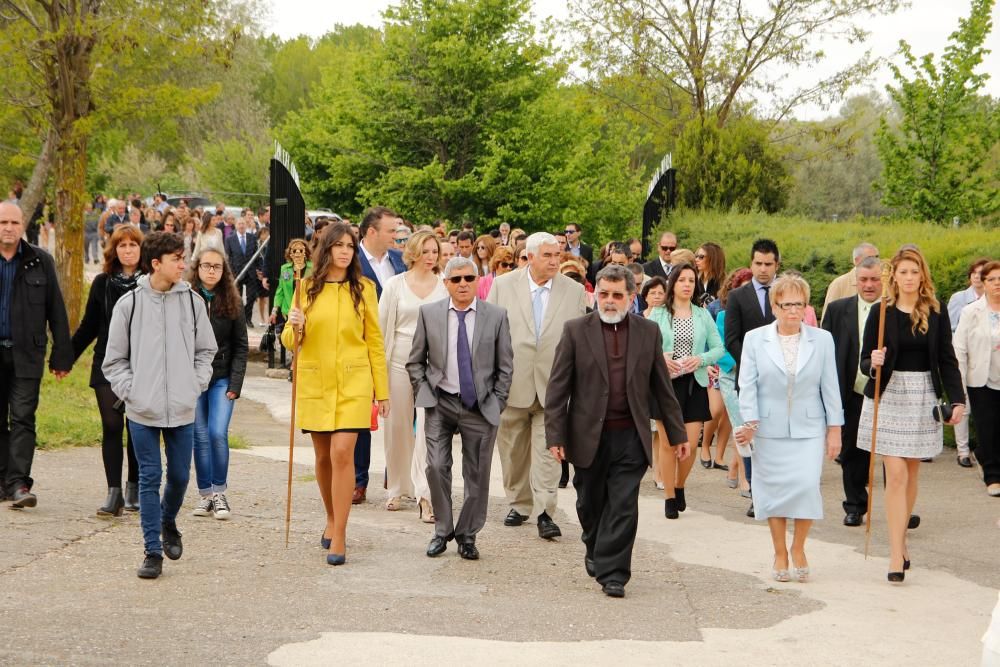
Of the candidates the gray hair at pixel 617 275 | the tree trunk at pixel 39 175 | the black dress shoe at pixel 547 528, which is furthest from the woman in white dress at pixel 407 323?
the tree trunk at pixel 39 175

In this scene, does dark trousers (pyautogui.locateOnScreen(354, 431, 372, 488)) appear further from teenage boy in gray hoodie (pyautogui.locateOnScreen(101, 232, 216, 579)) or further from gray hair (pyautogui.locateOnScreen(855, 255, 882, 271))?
gray hair (pyautogui.locateOnScreen(855, 255, 882, 271))

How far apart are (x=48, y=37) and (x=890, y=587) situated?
12093mm

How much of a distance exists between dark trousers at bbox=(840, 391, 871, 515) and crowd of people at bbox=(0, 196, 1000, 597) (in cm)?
2

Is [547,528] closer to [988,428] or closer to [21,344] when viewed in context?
[21,344]

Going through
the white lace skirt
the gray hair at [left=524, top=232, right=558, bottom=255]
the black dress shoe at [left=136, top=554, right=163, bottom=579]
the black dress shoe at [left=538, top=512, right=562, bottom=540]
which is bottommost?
the black dress shoe at [left=538, top=512, right=562, bottom=540]

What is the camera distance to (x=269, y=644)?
6.46 meters

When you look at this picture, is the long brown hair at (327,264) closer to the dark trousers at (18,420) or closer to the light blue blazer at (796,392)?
the dark trousers at (18,420)

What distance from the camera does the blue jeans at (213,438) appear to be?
9.40 metres

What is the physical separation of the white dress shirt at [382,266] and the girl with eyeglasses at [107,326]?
2.04 m

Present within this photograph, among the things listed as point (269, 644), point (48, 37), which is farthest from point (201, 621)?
point (48, 37)

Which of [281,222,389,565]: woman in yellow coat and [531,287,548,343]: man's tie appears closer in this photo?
[281,222,389,565]: woman in yellow coat

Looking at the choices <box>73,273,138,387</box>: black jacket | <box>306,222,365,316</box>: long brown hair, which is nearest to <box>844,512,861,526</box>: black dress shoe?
<box>306,222,365,316</box>: long brown hair

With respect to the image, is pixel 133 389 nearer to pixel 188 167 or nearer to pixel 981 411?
pixel 981 411

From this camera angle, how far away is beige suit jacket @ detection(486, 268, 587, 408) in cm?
959
